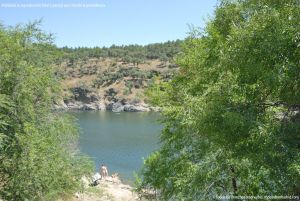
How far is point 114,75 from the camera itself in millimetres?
140500

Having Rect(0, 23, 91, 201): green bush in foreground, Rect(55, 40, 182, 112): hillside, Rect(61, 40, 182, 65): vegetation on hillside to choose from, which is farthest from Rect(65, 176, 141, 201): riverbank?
Rect(61, 40, 182, 65): vegetation on hillside

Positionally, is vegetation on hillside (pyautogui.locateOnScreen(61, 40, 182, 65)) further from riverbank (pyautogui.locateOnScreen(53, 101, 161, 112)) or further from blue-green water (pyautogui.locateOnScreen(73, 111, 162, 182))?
blue-green water (pyautogui.locateOnScreen(73, 111, 162, 182))

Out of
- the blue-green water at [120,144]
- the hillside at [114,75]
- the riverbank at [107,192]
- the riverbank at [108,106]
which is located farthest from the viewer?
the hillside at [114,75]

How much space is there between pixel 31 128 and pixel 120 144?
44.3m

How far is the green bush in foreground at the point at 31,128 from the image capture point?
19.1m

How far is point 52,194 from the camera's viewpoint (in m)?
19.6

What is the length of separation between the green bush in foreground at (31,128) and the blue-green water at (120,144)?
14903mm

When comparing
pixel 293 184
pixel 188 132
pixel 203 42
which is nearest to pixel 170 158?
pixel 188 132

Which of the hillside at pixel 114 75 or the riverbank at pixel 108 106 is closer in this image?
the riverbank at pixel 108 106

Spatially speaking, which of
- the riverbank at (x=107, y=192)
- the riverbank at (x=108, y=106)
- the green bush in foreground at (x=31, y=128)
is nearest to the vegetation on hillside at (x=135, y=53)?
the riverbank at (x=108, y=106)

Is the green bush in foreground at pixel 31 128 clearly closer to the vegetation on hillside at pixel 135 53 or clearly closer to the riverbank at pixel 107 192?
the riverbank at pixel 107 192

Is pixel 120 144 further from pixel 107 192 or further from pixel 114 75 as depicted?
pixel 114 75

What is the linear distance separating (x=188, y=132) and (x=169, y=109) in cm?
128

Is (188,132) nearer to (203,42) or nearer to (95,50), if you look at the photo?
(203,42)
